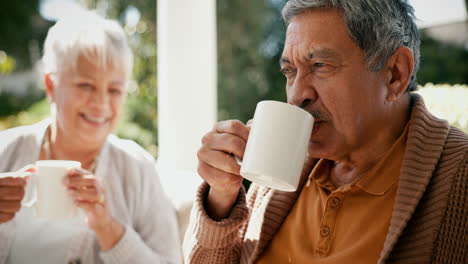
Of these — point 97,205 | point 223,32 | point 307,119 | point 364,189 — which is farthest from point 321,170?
point 223,32

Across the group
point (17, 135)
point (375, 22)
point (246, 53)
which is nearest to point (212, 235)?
point (17, 135)

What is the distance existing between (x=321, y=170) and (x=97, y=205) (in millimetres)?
550

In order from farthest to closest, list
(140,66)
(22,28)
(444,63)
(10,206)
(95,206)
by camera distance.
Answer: (444,63) → (140,66) → (22,28) → (95,206) → (10,206)

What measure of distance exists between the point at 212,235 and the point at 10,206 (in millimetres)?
444

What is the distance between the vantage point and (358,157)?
1.09m

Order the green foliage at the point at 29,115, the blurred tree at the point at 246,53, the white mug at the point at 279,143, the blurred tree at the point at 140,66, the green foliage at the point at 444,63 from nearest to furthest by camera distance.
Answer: the white mug at the point at 279,143 → the green foliage at the point at 29,115 → the blurred tree at the point at 140,66 → the green foliage at the point at 444,63 → the blurred tree at the point at 246,53

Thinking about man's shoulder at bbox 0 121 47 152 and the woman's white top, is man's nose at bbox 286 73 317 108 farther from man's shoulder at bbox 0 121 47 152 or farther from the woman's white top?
man's shoulder at bbox 0 121 47 152

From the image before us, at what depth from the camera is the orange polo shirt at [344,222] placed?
3.28 feet

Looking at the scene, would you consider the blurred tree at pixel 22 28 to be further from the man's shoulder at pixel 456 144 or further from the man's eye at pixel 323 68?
the man's shoulder at pixel 456 144

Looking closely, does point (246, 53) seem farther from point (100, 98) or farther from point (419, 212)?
point (419, 212)

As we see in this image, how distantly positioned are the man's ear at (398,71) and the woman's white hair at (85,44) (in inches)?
24.3

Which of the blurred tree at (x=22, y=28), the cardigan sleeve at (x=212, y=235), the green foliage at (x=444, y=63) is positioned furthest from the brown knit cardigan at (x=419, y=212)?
the green foliage at (x=444, y=63)

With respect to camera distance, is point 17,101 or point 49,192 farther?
point 17,101

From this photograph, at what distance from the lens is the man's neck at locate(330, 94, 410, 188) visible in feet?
3.56
